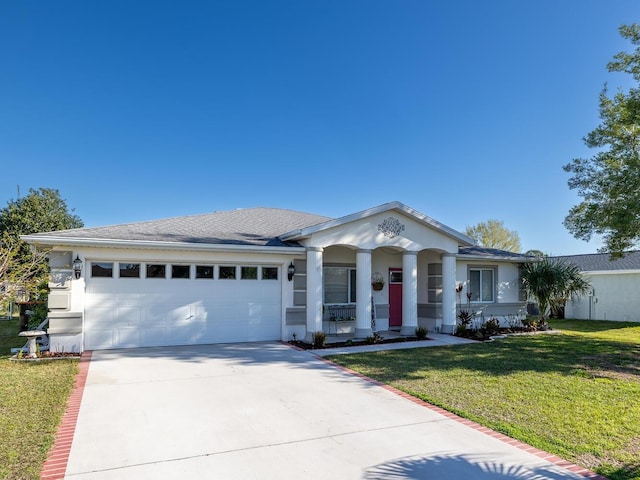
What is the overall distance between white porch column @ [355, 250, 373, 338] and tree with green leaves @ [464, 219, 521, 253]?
1219 inches

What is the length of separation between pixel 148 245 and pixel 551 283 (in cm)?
1477

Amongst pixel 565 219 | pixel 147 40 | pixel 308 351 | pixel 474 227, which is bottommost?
pixel 308 351

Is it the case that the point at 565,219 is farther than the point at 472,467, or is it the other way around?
the point at 565,219

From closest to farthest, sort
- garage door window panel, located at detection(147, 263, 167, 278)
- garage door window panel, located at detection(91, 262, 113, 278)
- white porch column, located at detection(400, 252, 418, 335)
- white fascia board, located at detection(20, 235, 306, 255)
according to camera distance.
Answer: white fascia board, located at detection(20, 235, 306, 255)
garage door window panel, located at detection(91, 262, 113, 278)
garage door window panel, located at detection(147, 263, 167, 278)
white porch column, located at detection(400, 252, 418, 335)

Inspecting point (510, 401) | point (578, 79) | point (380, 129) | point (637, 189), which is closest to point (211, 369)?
point (510, 401)

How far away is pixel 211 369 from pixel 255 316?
11.8 feet

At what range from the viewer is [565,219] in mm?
14602

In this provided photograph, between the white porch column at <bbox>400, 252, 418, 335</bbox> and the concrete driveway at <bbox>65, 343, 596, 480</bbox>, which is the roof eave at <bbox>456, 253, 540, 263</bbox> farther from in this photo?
the concrete driveway at <bbox>65, 343, 596, 480</bbox>

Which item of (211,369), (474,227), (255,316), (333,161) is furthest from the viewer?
(474,227)

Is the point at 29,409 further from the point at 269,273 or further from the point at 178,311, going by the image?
the point at 269,273

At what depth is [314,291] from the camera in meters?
12.4

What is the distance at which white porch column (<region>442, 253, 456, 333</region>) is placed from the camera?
1467cm

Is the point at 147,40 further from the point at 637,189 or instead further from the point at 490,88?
the point at 637,189

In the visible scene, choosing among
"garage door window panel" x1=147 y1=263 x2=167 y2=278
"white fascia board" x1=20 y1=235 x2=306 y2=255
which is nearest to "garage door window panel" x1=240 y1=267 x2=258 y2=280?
"white fascia board" x1=20 y1=235 x2=306 y2=255
